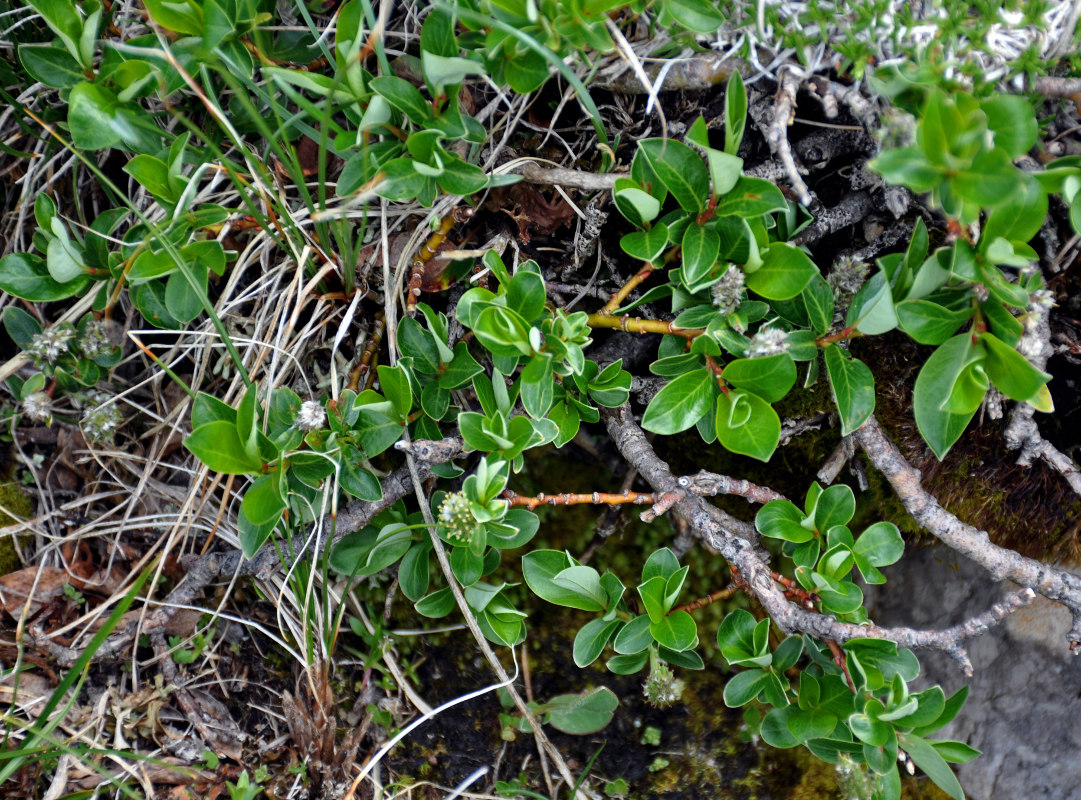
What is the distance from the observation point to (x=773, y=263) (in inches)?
53.0

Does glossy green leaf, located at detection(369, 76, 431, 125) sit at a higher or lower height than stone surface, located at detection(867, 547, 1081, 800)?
higher

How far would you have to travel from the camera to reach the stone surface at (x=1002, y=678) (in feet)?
5.90

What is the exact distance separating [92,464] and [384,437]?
1.06 m

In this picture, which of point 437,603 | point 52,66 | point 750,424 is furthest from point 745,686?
point 52,66

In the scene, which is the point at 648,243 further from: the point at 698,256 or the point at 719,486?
the point at 719,486

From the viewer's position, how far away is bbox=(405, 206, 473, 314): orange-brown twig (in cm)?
162

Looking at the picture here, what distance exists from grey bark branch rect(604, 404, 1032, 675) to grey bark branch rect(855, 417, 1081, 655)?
161 mm

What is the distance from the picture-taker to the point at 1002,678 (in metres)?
1.87

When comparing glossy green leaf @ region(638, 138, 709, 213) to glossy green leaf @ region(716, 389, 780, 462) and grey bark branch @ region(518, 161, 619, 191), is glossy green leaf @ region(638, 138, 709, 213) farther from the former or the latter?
glossy green leaf @ region(716, 389, 780, 462)

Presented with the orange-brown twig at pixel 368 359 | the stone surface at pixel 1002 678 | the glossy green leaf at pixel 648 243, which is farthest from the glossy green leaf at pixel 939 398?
the orange-brown twig at pixel 368 359

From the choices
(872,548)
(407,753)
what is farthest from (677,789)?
(872,548)

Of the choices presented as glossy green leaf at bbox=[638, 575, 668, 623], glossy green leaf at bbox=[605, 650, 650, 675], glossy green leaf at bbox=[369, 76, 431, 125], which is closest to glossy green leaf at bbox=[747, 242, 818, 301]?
glossy green leaf at bbox=[638, 575, 668, 623]

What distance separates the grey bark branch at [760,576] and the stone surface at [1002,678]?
0.41 metres

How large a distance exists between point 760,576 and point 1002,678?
3.16ft
